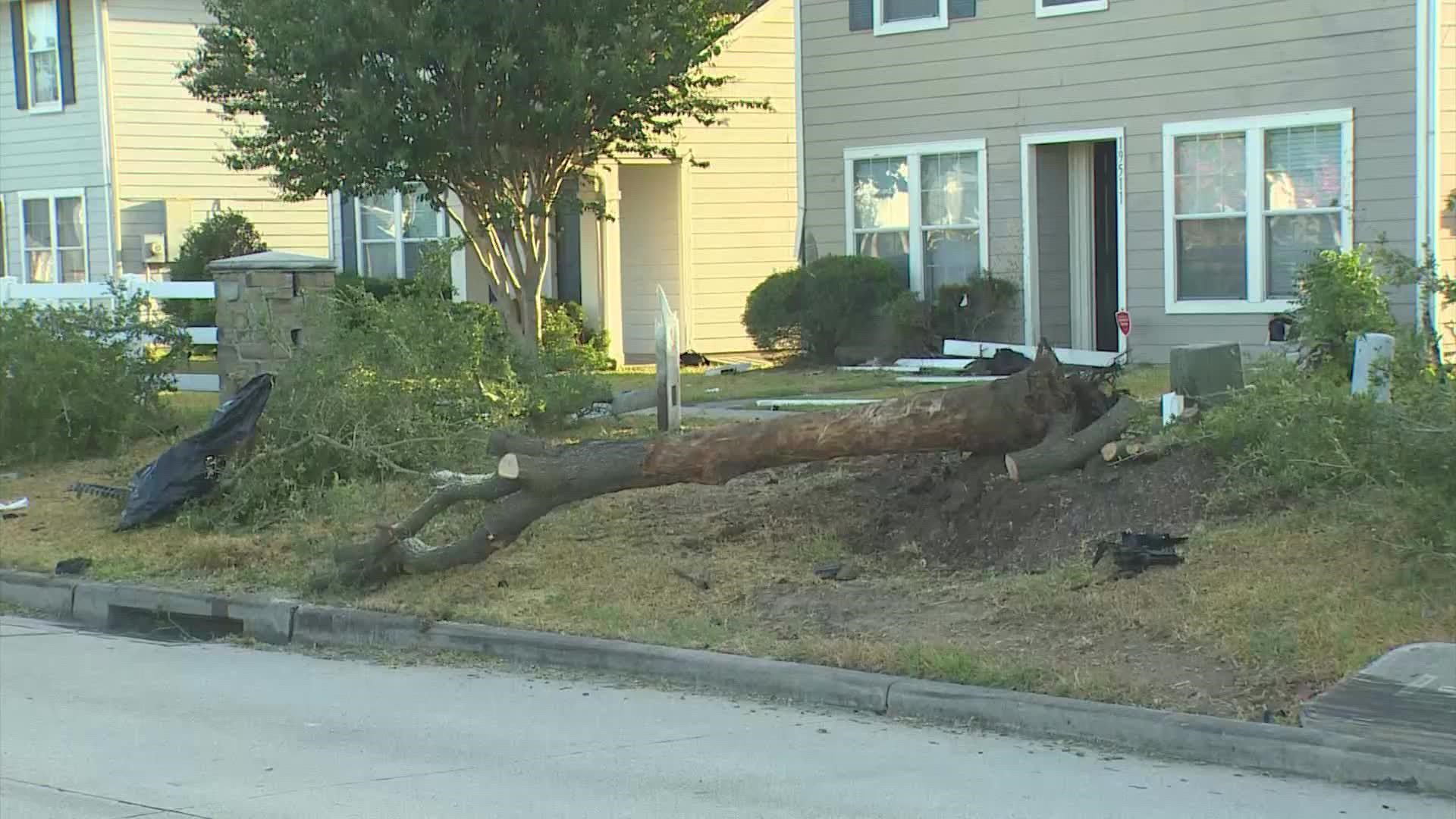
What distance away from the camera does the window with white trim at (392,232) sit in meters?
24.8

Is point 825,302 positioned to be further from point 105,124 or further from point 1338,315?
point 105,124

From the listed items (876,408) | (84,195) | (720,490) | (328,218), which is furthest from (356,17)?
(84,195)

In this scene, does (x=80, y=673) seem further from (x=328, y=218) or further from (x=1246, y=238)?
(x=328, y=218)

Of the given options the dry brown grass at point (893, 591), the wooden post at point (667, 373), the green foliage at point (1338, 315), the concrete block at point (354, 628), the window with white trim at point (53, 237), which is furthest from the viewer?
the window with white trim at point (53, 237)

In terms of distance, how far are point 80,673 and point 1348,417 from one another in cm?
655

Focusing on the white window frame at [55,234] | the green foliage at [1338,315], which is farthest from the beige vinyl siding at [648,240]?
the green foliage at [1338,315]

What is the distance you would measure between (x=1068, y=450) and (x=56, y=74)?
72.8 ft

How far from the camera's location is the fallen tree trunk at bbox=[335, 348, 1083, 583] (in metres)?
9.26

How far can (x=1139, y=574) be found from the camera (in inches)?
316

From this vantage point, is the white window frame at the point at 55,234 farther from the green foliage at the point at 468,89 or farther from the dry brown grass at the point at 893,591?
the dry brown grass at the point at 893,591

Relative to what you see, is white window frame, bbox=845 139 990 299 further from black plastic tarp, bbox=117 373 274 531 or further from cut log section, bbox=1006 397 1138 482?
cut log section, bbox=1006 397 1138 482

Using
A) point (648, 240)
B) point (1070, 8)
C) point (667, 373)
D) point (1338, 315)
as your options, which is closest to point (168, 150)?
point (648, 240)

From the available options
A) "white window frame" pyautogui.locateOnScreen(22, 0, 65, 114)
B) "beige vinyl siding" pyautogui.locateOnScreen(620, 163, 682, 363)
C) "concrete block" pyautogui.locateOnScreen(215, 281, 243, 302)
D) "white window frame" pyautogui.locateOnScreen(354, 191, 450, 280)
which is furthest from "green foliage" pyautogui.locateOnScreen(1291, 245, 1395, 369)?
"white window frame" pyautogui.locateOnScreen(22, 0, 65, 114)

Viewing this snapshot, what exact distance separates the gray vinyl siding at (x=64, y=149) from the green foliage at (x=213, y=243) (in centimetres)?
175
